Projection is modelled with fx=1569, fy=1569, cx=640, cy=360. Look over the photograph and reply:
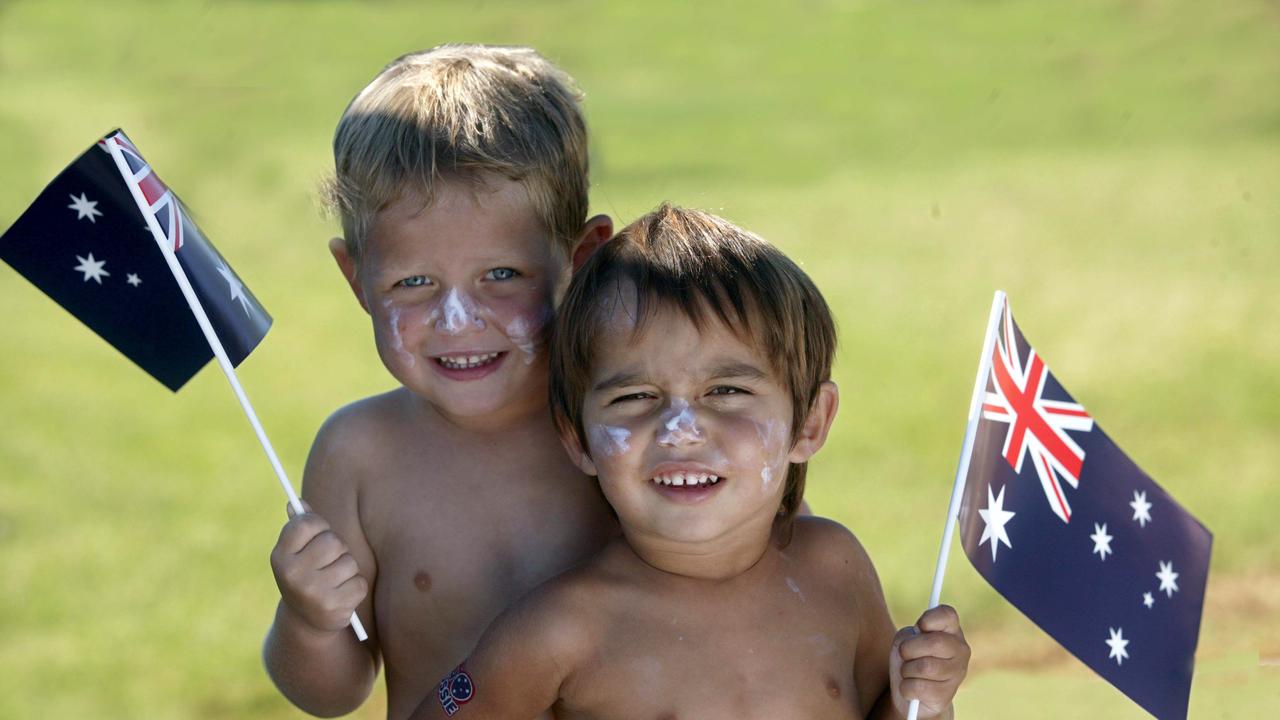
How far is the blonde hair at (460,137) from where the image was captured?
246 centimetres

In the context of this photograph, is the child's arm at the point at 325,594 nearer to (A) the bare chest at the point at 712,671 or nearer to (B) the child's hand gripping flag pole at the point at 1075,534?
(A) the bare chest at the point at 712,671

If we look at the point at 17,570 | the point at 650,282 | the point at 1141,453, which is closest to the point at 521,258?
the point at 650,282

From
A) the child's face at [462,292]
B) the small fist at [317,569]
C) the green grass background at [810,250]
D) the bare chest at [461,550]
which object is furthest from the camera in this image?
the green grass background at [810,250]

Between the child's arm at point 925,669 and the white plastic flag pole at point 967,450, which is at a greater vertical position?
the white plastic flag pole at point 967,450

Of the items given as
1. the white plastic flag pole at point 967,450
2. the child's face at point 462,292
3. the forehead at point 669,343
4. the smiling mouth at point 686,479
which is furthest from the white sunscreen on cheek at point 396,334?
the white plastic flag pole at point 967,450

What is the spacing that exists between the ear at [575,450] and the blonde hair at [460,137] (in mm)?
332

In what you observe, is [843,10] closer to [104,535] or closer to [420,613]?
[104,535]

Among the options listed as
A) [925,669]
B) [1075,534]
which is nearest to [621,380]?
[925,669]

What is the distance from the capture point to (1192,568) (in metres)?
2.68

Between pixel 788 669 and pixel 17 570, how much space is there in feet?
13.1

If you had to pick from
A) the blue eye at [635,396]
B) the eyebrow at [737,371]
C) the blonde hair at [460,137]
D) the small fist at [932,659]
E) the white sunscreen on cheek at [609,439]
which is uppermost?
the blonde hair at [460,137]

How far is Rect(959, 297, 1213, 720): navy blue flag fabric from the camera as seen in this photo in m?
2.40

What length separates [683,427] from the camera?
222 cm

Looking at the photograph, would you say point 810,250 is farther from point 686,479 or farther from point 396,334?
point 686,479
